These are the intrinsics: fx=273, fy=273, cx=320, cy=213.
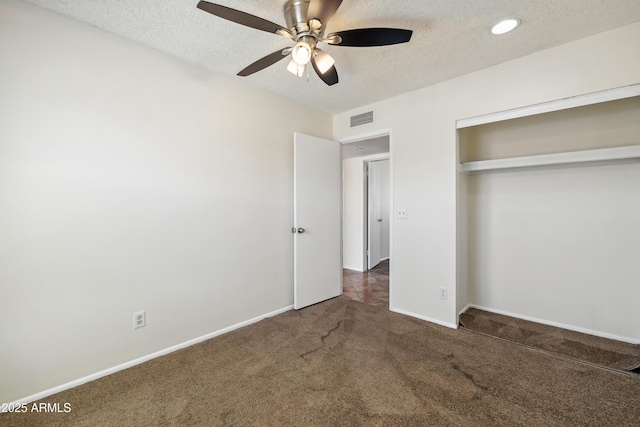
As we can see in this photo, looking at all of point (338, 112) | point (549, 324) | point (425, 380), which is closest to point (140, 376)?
point (425, 380)

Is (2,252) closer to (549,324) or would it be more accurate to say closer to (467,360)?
(467,360)

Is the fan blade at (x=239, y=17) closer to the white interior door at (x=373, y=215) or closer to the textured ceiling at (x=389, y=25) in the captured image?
the textured ceiling at (x=389, y=25)

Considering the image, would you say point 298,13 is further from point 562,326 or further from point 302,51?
point 562,326

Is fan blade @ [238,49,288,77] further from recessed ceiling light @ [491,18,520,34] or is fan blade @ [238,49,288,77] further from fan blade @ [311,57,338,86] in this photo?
recessed ceiling light @ [491,18,520,34]

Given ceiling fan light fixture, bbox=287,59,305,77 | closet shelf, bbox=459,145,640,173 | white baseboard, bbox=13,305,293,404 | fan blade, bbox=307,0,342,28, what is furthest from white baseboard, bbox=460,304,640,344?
fan blade, bbox=307,0,342,28

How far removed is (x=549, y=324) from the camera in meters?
2.75

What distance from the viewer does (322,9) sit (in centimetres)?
148

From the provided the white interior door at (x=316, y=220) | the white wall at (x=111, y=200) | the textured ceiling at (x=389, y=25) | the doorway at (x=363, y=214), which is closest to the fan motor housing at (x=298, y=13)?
the textured ceiling at (x=389, y=25)

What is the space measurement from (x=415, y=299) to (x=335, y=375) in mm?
1426

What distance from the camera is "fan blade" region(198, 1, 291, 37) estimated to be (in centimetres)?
134

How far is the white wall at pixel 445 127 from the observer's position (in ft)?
6.72

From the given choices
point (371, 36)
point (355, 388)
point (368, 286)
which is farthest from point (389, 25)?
point (368, 286)

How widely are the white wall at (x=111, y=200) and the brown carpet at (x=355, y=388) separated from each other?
315mm

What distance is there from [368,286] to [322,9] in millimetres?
3590
